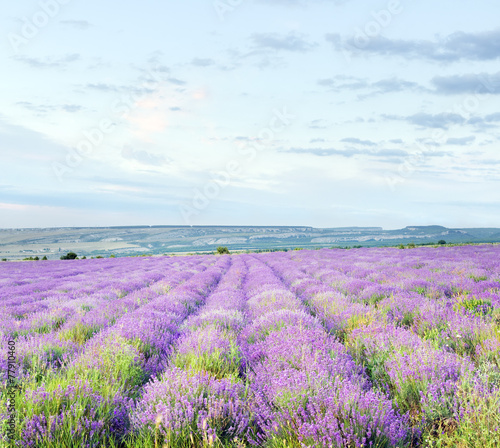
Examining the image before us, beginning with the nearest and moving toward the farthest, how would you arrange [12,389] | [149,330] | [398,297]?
1. [12,389]
2. [149,330]
3. [398,297]

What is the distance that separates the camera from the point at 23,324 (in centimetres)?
487

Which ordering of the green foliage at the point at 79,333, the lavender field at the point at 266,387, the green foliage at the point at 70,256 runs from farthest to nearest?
the green foliage at the point at 70,256 → the green foliage at the point at 79,333 → the lavender field at the point at 266,387

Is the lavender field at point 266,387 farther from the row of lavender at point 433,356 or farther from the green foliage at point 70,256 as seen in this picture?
the green foliage at point 70,256

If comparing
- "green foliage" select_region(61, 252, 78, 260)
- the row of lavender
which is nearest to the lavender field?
the row of lavender

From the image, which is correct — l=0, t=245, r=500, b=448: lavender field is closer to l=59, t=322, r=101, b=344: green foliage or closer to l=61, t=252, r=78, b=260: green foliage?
l=59, t=322, r=101, b=344: green foliage

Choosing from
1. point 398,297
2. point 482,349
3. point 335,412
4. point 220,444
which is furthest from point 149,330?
point 398,297

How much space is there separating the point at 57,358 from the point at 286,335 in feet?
8.45

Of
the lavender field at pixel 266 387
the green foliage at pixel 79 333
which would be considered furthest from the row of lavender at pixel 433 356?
the green foliage at pixel 79 333

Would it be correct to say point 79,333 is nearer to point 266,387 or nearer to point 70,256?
point 266,387

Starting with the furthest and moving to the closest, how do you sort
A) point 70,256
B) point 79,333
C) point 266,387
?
point 70,256 < point 79,333 < point 266,387

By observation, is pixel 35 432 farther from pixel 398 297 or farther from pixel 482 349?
pixel 398 297

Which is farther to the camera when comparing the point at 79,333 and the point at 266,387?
the point at 79,333

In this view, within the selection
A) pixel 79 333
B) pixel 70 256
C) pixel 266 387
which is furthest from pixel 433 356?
pixel 70 256

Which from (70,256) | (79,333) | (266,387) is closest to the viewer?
(266,387)
